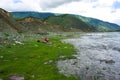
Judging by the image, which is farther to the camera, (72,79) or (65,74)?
(65,74)

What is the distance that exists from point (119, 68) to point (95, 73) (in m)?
3.70

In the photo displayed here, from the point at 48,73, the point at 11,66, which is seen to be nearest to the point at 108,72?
the point at 48,73

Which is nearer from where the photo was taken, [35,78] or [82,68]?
[35,78]

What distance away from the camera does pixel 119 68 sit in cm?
2352

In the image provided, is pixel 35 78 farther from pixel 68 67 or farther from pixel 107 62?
pixel 107 62

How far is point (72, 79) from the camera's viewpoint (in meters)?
18.7

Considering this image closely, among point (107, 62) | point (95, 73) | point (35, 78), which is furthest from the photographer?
point (107, 62)

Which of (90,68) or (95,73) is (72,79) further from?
(90,68)

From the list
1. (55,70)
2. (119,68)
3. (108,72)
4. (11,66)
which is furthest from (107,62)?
(11,66)

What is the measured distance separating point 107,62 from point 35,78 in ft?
36.8

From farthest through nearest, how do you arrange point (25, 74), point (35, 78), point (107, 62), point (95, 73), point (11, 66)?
1. point (107, 62)
2. point (11, 66)
3. point (95, 73)
4. point (25, 74)
5. point (35, 78)

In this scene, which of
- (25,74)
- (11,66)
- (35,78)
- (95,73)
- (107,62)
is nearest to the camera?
(35,78)

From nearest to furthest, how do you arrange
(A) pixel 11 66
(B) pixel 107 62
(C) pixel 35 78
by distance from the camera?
(C) pixel 35 78, (A) pixel 11 66, (B) pixel 107 62

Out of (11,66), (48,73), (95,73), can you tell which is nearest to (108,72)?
(95,73)
